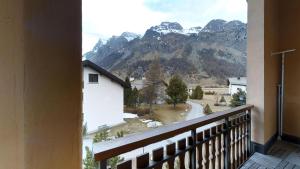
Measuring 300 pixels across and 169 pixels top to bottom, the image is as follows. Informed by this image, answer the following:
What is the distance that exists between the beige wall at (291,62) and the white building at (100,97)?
3.37 meters

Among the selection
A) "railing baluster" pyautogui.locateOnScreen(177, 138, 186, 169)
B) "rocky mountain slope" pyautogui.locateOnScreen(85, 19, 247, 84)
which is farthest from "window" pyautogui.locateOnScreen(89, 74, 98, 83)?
"railing baluster" pyautogui.locateOnScreen(177, 138, 186, 169)

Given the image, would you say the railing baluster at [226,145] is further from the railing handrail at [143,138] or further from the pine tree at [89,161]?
the pine tree at [89,161]

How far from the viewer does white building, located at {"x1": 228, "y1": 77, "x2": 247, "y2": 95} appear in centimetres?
270

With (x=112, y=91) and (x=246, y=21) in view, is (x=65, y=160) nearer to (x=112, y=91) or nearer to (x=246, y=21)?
(x=112, y=91)

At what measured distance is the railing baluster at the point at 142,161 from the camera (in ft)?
4.50

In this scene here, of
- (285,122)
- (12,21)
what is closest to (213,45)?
(12,21)

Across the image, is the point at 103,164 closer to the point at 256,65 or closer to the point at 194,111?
the point at 194,111

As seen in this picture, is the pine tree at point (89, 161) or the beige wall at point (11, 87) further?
the pine tree at point (89, 161)

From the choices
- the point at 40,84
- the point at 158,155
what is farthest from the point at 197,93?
the point at 40,84

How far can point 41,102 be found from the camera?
0.73m

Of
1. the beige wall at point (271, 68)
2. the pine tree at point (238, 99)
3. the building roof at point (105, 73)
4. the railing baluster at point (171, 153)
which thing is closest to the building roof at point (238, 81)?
the pine tree at point (238, 99)

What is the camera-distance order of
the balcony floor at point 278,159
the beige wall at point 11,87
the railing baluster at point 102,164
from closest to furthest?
the beige wall at point 11,87 → the railing baluster at point 102,164 → the balcony floor at point 278,159

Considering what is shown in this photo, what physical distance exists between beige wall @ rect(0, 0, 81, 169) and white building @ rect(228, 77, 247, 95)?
2142mm

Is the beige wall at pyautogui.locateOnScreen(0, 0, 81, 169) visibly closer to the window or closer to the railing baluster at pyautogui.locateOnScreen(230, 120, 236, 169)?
the window
